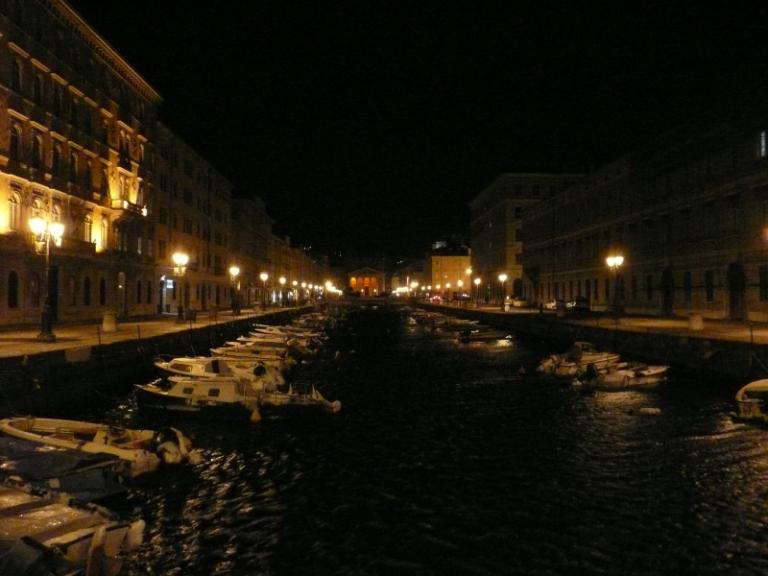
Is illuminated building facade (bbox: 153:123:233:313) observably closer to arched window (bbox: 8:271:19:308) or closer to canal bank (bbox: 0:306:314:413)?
arched window (bbox: 8:271:19:308)

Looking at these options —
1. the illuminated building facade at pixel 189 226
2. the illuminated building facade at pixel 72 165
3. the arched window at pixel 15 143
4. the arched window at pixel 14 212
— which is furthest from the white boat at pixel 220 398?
the illuminated building facade at pixel 189 226

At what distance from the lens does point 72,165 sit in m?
48.5

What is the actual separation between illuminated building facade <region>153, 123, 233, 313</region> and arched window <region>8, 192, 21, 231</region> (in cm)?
1183

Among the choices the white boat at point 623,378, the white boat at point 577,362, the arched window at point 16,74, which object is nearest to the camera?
the white boat at point 623,378

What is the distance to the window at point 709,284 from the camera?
5109 centimetres

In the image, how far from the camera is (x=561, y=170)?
399 feet

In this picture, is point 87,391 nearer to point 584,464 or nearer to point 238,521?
point 238,521

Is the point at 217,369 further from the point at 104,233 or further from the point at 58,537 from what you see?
the point at 104,233

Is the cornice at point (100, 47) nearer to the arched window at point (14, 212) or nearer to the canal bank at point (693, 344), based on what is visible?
the arched window at point (14, 212)

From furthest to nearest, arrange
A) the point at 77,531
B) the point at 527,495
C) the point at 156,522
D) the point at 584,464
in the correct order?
the point at 584,464 < the point at 527,495 < the point at 156,522 < the point at 77,531

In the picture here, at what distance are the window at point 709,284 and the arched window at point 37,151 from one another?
4658 centimetres

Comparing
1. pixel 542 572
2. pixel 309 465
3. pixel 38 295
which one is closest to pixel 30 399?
pixel 309 465

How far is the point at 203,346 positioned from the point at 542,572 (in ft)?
120

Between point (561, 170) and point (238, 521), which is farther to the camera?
point (561, 170)
